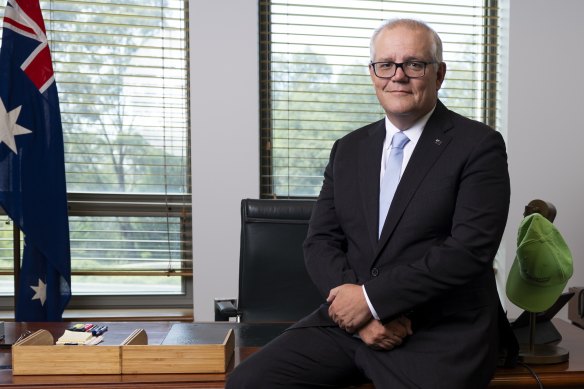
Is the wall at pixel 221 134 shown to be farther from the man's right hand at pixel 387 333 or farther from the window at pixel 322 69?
the man's right hand at pixel 387 333

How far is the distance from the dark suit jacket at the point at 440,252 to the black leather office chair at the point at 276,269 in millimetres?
940

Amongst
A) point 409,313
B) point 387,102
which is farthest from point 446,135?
point 409,313

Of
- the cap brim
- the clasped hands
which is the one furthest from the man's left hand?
the cap brim

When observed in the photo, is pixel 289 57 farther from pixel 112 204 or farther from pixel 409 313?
pixel 409 313

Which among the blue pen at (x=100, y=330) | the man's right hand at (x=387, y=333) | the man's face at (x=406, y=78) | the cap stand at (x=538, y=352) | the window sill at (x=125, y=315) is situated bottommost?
the window sill at (x=125, y=315)

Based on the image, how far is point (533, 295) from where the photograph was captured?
1.92 m

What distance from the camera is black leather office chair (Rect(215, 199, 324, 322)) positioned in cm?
291

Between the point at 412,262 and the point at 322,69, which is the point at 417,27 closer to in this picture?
the point at 412,262

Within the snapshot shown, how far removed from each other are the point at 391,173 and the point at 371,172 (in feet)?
0.21

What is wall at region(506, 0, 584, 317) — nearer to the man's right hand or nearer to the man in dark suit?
the man in dark suit

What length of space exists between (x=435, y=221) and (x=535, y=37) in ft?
8.40

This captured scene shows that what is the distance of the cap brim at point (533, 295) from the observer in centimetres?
190

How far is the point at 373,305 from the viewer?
178 cm

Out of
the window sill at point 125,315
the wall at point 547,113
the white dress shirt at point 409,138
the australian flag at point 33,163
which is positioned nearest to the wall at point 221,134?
the window sill at point 125,315
